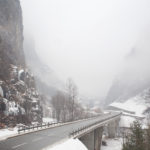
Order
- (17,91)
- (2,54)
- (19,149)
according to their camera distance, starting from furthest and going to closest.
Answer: (2,54), (17,91), (19,149)

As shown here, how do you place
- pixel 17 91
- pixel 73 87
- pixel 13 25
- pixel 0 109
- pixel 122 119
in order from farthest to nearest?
pixel 122 119
pixel 13 25
pixel 73 87
pixel 17 91
pixel 0 109

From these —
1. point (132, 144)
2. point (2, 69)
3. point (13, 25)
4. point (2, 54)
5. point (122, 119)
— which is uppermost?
point (13, 25)

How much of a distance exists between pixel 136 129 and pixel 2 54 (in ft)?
144

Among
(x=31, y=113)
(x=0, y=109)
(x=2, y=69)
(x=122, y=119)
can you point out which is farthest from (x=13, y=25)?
(x=122, y=119)

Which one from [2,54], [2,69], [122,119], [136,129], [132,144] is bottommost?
[122,119]

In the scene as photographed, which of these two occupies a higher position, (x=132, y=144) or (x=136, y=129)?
(x=136, y=129)

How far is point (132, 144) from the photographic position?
2052cm

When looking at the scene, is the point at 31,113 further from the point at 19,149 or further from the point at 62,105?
the point at 19,149

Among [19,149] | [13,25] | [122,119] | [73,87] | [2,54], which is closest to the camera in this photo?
[19,149]

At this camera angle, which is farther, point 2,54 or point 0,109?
point 2,54

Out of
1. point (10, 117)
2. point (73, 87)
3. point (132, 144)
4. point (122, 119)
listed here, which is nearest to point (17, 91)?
point (10, 117)

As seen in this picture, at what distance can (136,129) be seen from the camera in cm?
2061

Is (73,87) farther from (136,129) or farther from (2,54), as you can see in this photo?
(136,129)

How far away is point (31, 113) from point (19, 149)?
30.5m
